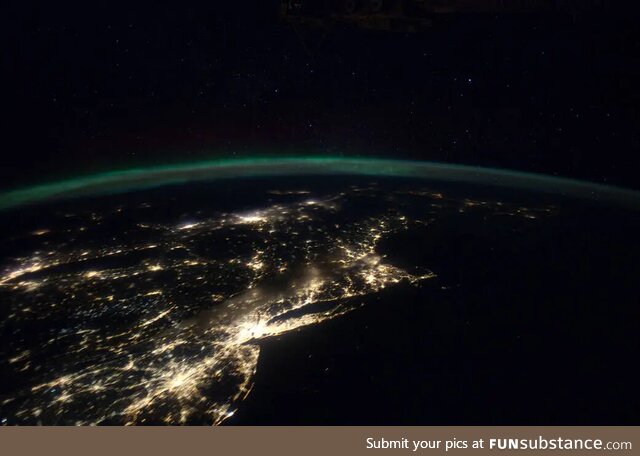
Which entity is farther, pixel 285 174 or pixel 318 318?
pixel 285 174

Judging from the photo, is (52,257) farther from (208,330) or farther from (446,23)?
(446,23)

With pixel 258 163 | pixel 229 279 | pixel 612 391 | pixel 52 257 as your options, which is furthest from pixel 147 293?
pixel 258 163

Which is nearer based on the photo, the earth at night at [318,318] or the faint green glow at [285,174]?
the earth at night at [318,318]

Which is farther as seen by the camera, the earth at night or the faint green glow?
the faint green glow
